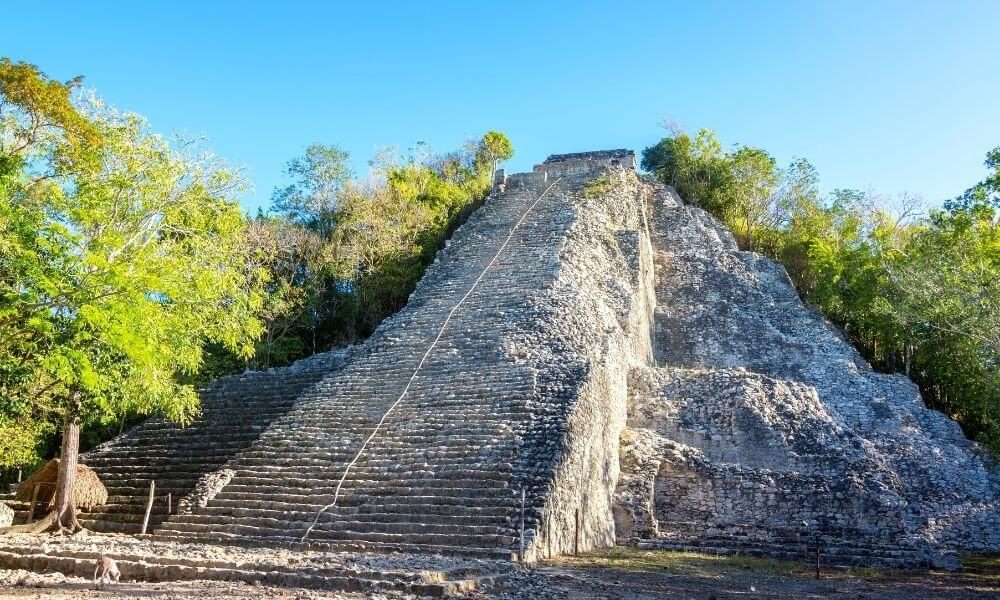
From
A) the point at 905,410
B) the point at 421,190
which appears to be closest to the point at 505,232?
the point at 421,190

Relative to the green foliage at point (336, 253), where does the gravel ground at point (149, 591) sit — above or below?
below

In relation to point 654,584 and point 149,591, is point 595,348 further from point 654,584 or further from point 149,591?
point 149,591

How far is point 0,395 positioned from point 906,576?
11977 millimetres

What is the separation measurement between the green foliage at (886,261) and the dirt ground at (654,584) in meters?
3.85

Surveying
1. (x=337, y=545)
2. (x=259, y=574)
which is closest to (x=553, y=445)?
(x=337, y=545)

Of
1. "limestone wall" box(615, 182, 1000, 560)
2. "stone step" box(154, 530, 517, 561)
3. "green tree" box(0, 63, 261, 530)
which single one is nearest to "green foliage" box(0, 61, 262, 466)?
"green tree" box(0, 63, 261, 530)

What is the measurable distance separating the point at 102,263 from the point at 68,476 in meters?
5.04

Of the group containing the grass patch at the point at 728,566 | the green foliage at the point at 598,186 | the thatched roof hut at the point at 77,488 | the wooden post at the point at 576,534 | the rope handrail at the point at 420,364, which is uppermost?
the green foliage at the point at 598,186

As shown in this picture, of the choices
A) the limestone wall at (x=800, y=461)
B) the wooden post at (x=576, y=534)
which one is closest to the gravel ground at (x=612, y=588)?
the wooden post at (x=576, y=534)

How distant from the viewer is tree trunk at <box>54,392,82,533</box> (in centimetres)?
1084

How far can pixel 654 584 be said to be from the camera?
7840mm

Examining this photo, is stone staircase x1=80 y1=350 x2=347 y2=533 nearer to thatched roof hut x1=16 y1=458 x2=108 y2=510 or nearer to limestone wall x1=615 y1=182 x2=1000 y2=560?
thatched roof hut x1=16 y1=458 x2=108 y2=510

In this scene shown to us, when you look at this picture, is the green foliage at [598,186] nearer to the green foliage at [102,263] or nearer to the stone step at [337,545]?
the green foliage at [102,263]

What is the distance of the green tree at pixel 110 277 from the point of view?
8102mm
